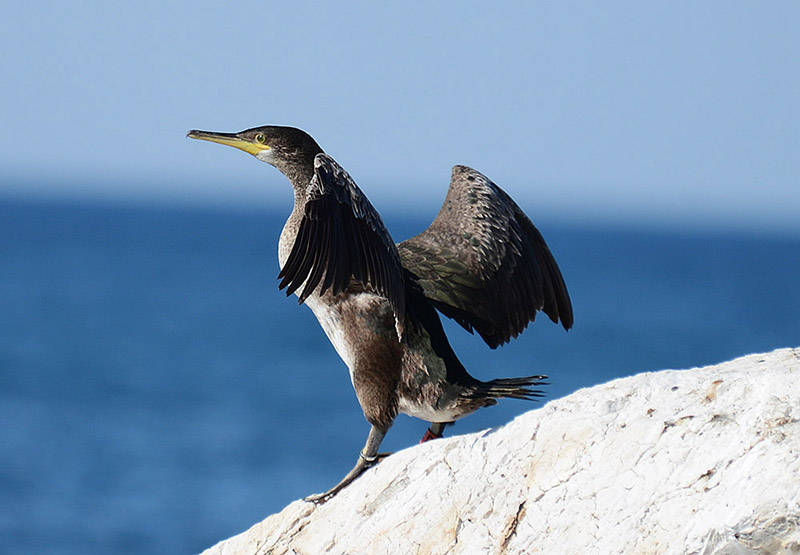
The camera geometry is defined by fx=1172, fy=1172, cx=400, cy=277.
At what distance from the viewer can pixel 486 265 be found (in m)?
6.67

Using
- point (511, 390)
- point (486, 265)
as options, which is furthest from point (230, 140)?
point (511, 390)

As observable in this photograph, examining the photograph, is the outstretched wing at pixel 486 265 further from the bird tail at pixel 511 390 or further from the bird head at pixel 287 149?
the bird head at pixel 287 149

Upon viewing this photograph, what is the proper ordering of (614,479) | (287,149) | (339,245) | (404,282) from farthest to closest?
(287,149)
(404,282)
(339,245)
(614,479)

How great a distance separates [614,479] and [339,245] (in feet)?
6.17

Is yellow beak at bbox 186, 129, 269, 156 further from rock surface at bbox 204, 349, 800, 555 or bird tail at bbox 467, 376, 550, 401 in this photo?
rock surface at bbox 204, 349, 800, 555

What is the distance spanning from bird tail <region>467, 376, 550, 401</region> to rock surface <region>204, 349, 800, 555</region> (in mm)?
561

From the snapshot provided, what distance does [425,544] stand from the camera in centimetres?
507

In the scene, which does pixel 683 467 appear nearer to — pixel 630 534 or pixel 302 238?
pixel 630 534

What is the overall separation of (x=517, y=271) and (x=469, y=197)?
55cm

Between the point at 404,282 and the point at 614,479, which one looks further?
the point at 404,282

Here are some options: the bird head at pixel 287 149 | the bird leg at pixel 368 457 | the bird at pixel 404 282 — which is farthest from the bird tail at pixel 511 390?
the bird head at pixel 287 149

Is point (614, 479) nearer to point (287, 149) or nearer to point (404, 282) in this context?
point (404, 282)

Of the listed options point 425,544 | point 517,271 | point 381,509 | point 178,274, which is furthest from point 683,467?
point 178,274

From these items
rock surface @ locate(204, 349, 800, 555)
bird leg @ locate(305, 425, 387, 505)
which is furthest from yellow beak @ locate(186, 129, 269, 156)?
rock surface @ locate(204, 349, 800, 555)
